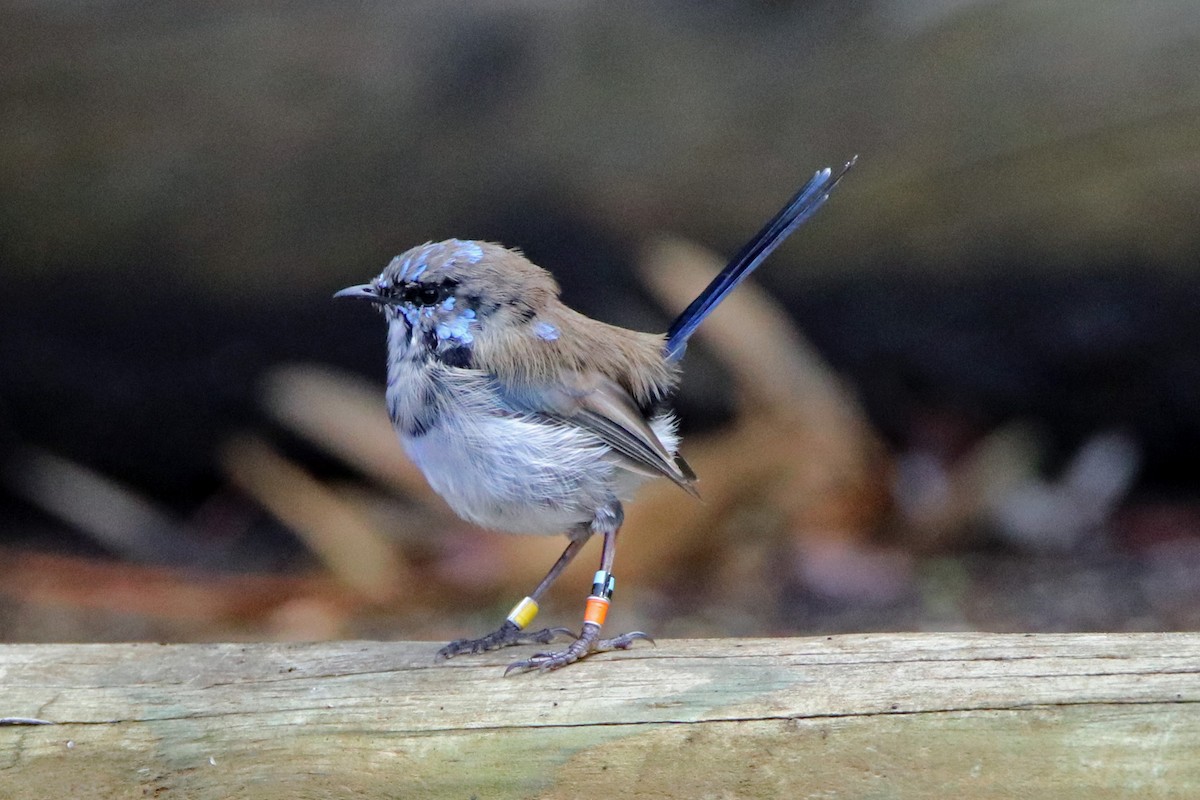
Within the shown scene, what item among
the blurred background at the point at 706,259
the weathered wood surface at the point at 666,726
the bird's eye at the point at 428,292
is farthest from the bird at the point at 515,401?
the blurred background at the point at 706,259

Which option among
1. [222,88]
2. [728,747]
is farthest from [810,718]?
[222,88]

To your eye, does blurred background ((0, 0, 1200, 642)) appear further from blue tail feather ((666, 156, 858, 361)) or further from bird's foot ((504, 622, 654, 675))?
bird's foot ((504, 622, 654, 675))

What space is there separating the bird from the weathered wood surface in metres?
0.42

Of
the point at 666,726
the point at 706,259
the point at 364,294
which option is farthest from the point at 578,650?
the point at 706,259

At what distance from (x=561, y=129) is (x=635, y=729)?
3371mm

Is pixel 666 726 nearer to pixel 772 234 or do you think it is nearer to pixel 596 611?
pixel 596 611

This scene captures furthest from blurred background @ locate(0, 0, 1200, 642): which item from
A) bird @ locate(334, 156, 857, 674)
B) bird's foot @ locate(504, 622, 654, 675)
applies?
bird's foot @ locate(504, 622, 654, 675)

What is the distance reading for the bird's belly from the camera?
324cm

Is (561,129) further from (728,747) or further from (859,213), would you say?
(728,747)

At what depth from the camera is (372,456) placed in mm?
5695

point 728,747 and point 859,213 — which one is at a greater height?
point 859,213

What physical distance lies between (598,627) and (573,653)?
0.16 m

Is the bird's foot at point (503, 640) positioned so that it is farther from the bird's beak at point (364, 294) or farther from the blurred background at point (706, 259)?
the blurred background at point (706, 259)

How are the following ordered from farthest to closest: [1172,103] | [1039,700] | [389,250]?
[389,250]
[1172,103]
[1039,700]
